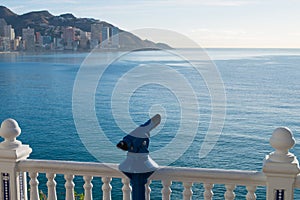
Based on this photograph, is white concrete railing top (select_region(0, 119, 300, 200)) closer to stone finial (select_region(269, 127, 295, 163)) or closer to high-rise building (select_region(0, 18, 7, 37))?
stone finial (select_region(269, 127, 295, 163))

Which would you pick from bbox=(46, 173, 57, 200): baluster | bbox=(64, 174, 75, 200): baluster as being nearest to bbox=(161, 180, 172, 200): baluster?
bbox=(64, 174, 75, 200): baluster

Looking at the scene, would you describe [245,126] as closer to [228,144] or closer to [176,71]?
[228,144]

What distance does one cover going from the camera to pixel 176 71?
2.22 meters

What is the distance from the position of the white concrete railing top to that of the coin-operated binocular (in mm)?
268

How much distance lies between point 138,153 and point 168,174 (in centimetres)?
38

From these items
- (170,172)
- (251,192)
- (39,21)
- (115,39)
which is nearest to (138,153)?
(170,172)

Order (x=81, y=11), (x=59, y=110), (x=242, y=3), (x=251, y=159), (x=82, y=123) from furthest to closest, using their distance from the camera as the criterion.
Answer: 1. (x=242, y=3)
2. (x=81, y=11)
3. (x=59, y=110)
4. (x=251, y=159)
5. (x=82, y=123)

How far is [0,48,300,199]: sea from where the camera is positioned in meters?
2.35

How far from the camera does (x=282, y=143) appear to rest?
2518 millimetres

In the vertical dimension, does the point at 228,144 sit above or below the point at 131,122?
below

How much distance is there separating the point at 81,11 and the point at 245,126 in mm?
27401

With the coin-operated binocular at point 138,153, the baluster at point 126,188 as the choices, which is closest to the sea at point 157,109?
the coin-operated binocular at point 138,153

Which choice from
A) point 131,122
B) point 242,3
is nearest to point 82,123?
point 131,122

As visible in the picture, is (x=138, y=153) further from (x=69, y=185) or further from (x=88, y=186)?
(x=69, y=185)
